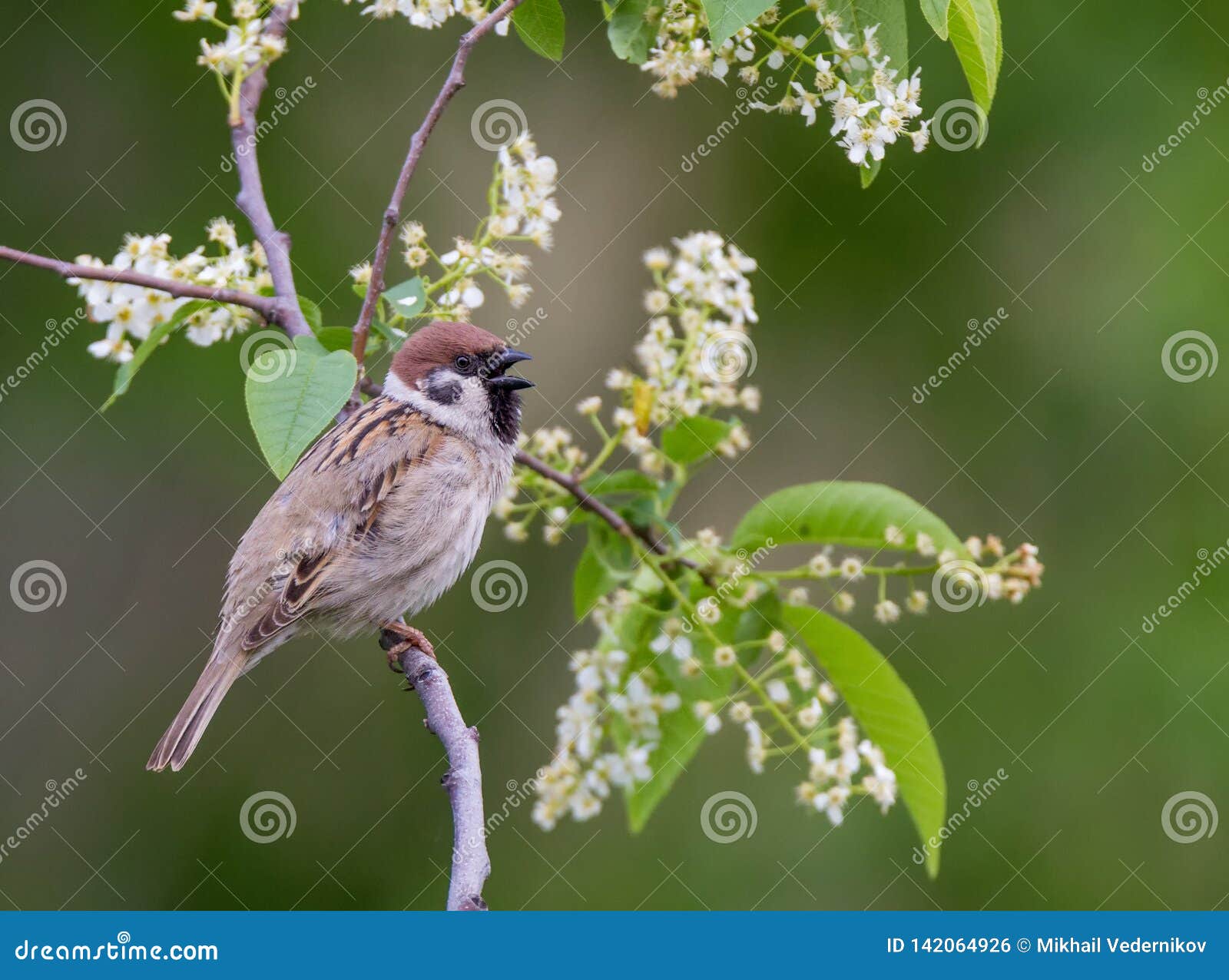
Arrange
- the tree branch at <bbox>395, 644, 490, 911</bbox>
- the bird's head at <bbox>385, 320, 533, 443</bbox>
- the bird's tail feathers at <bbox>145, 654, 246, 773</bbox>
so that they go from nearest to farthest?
the tree branch at <bbox>395, 644, 490, 911</bbox> < the bird's tail feathers at <bbox>145, 654, 246, 773</bbox> < the bird's head at <bbox>385, 320, 533, 443</bbox>

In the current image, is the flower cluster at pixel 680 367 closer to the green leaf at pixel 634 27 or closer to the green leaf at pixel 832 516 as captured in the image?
the green leaf at pixel 832 516

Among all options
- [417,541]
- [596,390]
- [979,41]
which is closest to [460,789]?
[417,541]

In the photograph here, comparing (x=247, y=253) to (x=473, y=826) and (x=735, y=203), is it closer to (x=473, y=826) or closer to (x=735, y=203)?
(x=473, y=826)

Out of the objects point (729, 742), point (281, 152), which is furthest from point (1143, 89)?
point (281, 152)

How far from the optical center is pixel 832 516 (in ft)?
8.83

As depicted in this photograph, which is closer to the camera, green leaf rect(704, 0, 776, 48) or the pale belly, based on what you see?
green leaf rect(704, 0, 776, 48)

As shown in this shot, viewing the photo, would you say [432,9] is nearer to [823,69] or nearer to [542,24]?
[542,24]

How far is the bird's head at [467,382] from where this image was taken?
347cm

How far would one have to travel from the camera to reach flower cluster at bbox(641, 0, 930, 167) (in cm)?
214

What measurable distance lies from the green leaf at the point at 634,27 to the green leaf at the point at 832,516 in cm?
89

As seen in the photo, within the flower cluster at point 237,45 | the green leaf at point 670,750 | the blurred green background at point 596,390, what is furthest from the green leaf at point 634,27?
the blurred green background at point 596,390

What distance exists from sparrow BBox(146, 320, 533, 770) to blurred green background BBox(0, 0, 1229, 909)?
142cm

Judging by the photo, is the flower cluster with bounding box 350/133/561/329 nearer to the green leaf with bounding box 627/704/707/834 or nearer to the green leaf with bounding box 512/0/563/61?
the green leaf with bounding box 512/0/563/61

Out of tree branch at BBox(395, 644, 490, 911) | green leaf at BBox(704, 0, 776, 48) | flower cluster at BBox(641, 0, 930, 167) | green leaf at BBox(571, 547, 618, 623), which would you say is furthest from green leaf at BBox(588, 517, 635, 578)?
green leaf at BBox(704, 0, 776, 48)
